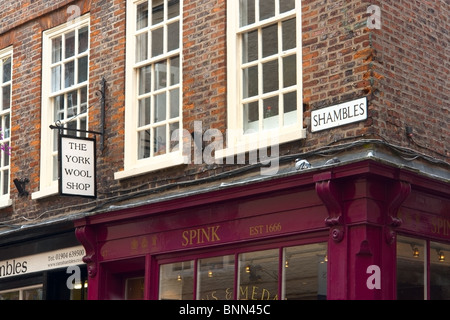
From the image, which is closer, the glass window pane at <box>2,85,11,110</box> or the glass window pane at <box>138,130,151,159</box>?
the glass window pane at <box>138,130,151,159</box>

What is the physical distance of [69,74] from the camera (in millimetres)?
14305

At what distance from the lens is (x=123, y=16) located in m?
13.4

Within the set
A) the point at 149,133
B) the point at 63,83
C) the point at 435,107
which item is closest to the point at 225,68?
the point at 149,133

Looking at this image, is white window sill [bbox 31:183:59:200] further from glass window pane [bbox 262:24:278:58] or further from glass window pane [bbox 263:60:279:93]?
glass window pane [bbox 262:24:278:58]

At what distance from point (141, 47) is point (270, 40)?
2359mm

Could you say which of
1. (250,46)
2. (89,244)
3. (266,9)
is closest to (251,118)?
(250,46)

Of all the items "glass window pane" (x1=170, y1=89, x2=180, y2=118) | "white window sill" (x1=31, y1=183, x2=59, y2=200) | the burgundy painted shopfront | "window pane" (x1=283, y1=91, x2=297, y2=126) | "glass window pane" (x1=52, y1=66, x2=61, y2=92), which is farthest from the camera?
"glass window pane" (x1=52, y1=66, x2=61, y2=92)

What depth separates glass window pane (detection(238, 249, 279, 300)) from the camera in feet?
35.9

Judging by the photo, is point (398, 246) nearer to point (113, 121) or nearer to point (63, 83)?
point (113, 121)

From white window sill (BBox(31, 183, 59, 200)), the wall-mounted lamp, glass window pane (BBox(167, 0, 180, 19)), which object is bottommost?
white window sill (BBox(31, 183, 59, 200))

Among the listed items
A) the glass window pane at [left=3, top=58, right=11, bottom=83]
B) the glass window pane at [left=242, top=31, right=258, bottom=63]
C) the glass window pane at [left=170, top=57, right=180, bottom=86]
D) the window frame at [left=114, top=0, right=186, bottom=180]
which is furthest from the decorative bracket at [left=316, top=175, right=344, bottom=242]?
the glass window pane at [left=3, top=58, right=11, bottom=83]

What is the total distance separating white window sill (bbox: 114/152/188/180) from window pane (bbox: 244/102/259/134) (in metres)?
0.95

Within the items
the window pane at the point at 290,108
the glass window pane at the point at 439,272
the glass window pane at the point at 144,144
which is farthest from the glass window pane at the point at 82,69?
the glass window pane at the point at 439,272

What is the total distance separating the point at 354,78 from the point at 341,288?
219 centimetres
